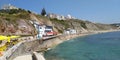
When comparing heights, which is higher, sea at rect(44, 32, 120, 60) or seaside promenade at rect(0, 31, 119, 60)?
seaside promenade at rect(0, 31, 119, 60)

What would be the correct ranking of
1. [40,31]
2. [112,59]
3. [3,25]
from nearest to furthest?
1. [112,59]
2. [3,25]
3. [40,31]

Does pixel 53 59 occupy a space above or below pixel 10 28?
below

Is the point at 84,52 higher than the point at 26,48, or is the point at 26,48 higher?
the point at 26,48

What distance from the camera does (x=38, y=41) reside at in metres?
57.4

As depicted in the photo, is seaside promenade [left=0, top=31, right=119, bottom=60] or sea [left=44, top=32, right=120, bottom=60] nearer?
seaside promenade [left=0, top=31, right=119, bottom=60]

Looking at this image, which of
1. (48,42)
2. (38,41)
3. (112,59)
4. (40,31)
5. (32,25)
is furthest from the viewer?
(32,25)

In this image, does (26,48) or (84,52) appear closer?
(26,48)

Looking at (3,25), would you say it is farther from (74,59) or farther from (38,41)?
(74,59)

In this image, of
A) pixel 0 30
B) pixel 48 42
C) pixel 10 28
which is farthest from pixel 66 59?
pixel 10 28

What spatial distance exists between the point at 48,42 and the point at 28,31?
66.6 feet

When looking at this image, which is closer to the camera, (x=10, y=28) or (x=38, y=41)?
(x=38, y=41)

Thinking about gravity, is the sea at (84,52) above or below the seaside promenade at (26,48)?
below

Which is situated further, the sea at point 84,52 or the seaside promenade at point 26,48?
the sea at point 84,52

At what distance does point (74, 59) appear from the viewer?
118ft
